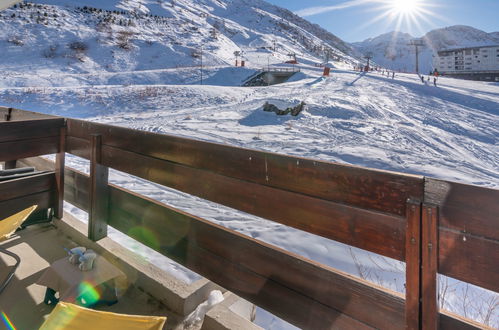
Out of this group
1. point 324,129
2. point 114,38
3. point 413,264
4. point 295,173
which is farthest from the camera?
point 114,38

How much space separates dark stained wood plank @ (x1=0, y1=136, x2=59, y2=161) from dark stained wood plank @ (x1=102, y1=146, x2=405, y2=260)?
121 centimetres

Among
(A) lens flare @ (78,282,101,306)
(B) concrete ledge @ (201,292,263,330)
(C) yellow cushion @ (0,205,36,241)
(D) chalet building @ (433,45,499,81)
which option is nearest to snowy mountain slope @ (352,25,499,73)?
(D) chalet building @ (433,45,499,81)

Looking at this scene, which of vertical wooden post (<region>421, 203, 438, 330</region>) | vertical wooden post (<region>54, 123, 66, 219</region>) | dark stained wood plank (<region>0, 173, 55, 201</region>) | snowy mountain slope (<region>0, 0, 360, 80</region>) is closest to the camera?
vertical wooden post (<region>421, 203, 438, 330</region>)

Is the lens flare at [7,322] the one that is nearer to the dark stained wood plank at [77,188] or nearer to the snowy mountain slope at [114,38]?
the dark stained wood plank at [77,188]

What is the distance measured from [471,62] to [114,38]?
7154 cm

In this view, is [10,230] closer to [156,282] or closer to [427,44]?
[156,282]

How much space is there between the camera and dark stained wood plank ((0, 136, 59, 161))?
2.54 meters

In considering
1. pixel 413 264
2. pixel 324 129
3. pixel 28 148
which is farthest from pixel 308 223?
pixel 324 129

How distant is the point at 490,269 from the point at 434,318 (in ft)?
0.82

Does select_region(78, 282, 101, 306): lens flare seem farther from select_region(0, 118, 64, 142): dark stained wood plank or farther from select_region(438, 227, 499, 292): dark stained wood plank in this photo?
select_region(438, 227, 499, 292): dark stained wood plank

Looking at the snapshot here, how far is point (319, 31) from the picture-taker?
309ft

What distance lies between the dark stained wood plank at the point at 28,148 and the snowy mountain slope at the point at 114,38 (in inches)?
982

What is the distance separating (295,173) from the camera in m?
1.43

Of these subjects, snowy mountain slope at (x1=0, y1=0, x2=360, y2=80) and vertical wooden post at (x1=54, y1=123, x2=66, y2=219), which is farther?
snowy mountain slope at (x1=0, y1=0, x2=360, y2=80)
